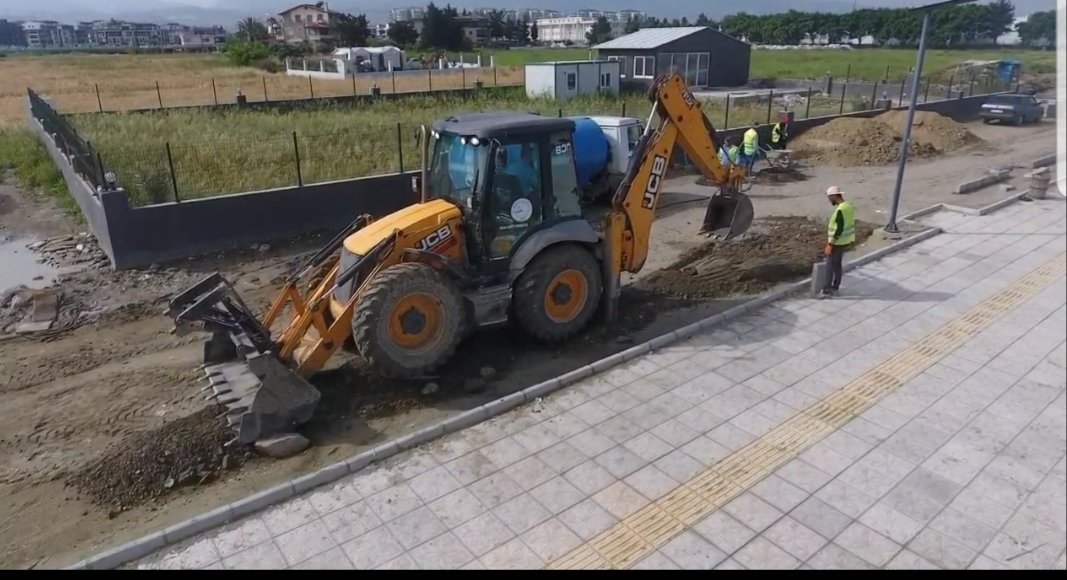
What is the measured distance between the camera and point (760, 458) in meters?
5.98

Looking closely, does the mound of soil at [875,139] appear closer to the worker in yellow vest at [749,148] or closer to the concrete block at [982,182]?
the concrete block at [982,182]

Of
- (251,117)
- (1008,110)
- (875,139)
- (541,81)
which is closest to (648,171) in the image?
(875,139)

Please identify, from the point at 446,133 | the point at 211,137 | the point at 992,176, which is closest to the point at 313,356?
the point at 446,133

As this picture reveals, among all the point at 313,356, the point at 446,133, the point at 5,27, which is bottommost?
the point at 313,356

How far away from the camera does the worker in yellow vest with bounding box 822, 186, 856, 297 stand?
9.05 m

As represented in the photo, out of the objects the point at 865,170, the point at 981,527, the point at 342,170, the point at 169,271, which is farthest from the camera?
the point at 865,170

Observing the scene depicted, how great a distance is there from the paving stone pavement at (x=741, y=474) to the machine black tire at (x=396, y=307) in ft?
3.64

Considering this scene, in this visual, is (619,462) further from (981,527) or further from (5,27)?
(5,27)

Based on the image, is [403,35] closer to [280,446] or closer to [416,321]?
[416,321]

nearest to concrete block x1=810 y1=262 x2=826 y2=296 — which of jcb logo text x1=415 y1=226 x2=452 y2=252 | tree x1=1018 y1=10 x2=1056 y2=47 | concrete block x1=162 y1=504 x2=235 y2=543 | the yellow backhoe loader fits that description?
the yellow backhoe loader

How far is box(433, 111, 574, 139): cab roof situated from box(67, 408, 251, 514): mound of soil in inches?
147

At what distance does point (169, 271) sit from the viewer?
11.3 m

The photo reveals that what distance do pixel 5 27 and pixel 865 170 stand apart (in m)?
19.3

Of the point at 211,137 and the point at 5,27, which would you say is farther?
the point at 211,137
